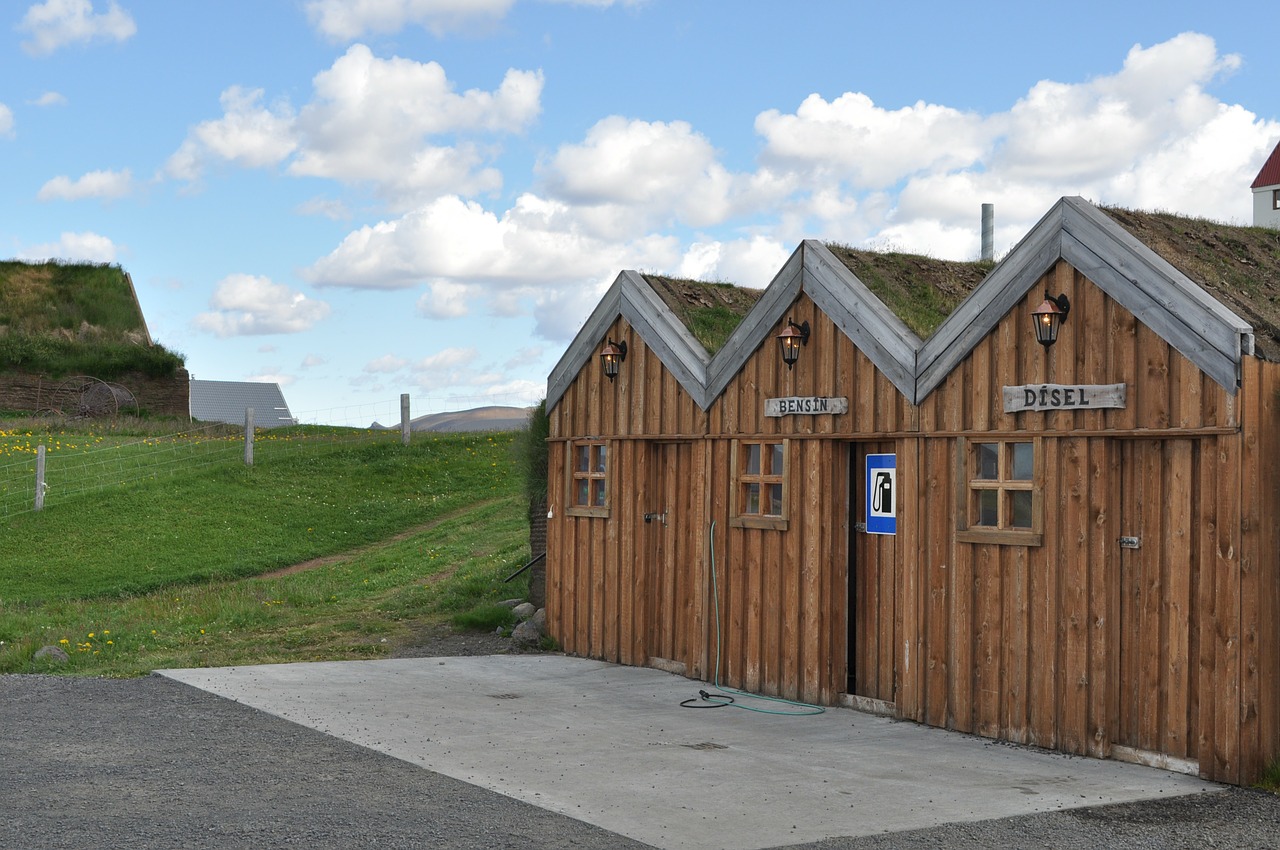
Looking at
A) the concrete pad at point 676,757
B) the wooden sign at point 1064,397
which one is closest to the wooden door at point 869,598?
the concrete pad at point 676,757

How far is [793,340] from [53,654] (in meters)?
8.25

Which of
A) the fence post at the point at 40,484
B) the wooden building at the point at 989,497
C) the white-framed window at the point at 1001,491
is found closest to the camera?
the wooden building at the point at 989,497

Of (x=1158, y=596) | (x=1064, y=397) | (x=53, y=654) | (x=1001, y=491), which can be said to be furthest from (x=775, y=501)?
(x=53, y=654)

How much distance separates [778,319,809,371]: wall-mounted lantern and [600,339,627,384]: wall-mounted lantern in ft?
9.03

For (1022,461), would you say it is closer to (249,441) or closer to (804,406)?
(804,406)

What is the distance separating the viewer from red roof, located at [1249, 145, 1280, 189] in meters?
57.9

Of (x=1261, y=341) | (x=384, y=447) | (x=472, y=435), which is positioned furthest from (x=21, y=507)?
(x=1261, y=341)

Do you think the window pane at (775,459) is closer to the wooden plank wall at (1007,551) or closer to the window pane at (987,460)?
the wooden plank wall at (1007,551)

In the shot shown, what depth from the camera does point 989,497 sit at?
1006cm

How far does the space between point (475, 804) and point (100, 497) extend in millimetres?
22950

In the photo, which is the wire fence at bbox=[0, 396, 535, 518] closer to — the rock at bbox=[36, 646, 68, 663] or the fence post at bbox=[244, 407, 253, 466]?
the fence post at bbox=[244, 407, 253, 466]

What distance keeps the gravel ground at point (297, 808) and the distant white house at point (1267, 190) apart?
182ft

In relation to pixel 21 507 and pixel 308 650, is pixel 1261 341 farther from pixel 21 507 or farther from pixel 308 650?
pixel 21 507

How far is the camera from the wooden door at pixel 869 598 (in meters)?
10.9
